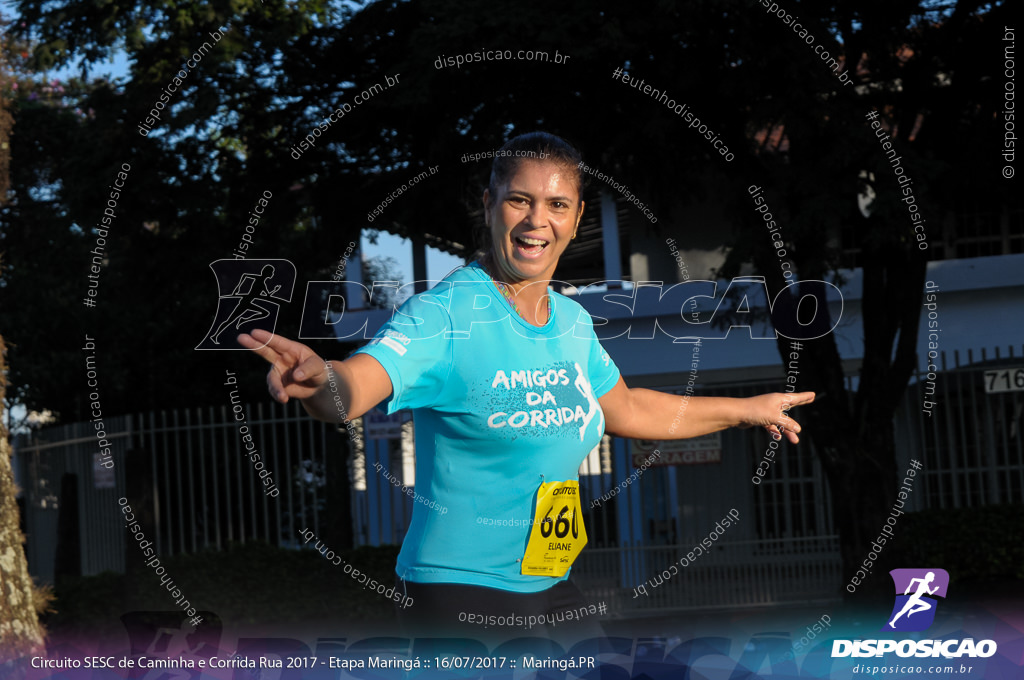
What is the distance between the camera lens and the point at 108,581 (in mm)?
11758

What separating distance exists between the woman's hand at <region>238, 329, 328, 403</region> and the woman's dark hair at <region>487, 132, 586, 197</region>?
950 millimetres

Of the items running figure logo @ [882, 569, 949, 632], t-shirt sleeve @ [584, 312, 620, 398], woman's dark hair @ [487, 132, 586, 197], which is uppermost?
woman's dark hair @ [487, 132, 586, 197]

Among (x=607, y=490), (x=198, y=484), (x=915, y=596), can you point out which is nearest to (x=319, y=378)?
(x=915, y=596)

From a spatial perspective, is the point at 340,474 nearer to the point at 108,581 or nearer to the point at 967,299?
the point at 108,581

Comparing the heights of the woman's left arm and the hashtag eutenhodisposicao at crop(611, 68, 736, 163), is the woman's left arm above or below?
below

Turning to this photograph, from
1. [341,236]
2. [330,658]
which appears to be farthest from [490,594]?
[341,236]

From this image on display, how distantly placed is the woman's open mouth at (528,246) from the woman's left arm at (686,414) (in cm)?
55

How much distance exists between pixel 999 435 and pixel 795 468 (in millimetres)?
2493

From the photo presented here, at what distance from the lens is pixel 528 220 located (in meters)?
2.90

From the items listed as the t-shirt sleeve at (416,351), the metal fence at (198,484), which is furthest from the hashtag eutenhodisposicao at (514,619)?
the metal fence at (198,484)

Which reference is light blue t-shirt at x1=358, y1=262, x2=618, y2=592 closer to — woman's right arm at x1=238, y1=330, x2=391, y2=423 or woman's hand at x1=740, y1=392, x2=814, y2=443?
woman's right arm at x1=238, y1=330, x2=391, y2=423

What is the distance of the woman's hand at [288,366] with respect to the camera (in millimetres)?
2172

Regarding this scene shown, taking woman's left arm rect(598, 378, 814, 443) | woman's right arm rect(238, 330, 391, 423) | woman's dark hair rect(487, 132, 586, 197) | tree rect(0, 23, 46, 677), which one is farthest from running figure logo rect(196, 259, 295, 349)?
woman's right arm rect(238, 330, 391, 423)

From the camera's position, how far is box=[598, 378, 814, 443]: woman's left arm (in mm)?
3270
